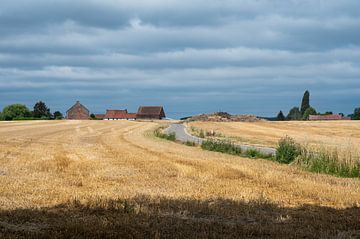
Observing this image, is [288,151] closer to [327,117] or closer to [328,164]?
[328,164]

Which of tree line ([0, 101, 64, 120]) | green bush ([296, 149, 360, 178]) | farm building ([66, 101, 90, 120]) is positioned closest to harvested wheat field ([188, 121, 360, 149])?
green bush ([296, 149, 360, 178])

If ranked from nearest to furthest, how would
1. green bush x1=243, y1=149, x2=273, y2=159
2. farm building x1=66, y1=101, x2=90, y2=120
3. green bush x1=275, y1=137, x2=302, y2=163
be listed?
green bush x1=275, y1=137, x2=302, y2=163 < green bush x1=243, y1=149, x2=273, y2=159 < farm building x1=66, y1=101, x2=90, y2=120

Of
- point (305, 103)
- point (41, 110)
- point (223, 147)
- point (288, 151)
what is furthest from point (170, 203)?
point (305, 103)

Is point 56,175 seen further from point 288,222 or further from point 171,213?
point 288,222

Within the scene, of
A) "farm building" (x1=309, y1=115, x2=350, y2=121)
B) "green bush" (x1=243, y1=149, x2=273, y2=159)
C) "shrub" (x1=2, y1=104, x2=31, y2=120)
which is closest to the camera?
"green bush" (x1=243, y1=149, x2=273, y2=159)

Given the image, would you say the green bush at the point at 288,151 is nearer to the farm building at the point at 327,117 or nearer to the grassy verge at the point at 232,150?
the grassy verge at the point at 232,150

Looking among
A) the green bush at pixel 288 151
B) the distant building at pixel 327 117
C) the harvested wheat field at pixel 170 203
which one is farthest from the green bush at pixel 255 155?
the distant building at pixel 327 117

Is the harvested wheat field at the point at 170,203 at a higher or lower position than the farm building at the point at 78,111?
lower

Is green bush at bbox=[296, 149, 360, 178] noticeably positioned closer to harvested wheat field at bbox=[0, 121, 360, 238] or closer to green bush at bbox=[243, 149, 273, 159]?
harvested wheat field at bbox=[0, 121, 360, 238]

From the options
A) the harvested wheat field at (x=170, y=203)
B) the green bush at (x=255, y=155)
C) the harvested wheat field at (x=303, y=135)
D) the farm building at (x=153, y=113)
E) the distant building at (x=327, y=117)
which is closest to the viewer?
the harvested wheat field at (x=170, y=203)

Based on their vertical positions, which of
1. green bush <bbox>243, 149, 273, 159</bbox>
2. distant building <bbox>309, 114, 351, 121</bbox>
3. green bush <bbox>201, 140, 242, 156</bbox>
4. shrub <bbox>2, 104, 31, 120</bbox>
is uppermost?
shrub <bbox>2, 104, 31, 120</bbox>

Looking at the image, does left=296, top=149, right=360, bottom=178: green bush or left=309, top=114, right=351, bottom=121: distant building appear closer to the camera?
left=296, top=149, right=360, bottom=178: green bush

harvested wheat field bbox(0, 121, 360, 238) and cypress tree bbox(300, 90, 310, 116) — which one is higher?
cypress tree bbox(300, 90, 310, 116)

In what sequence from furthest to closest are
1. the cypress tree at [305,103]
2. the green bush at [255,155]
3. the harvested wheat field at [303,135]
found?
the cypress tree at [305,103], the harvested wheat field at [303,135], the green bush at [255,155]
